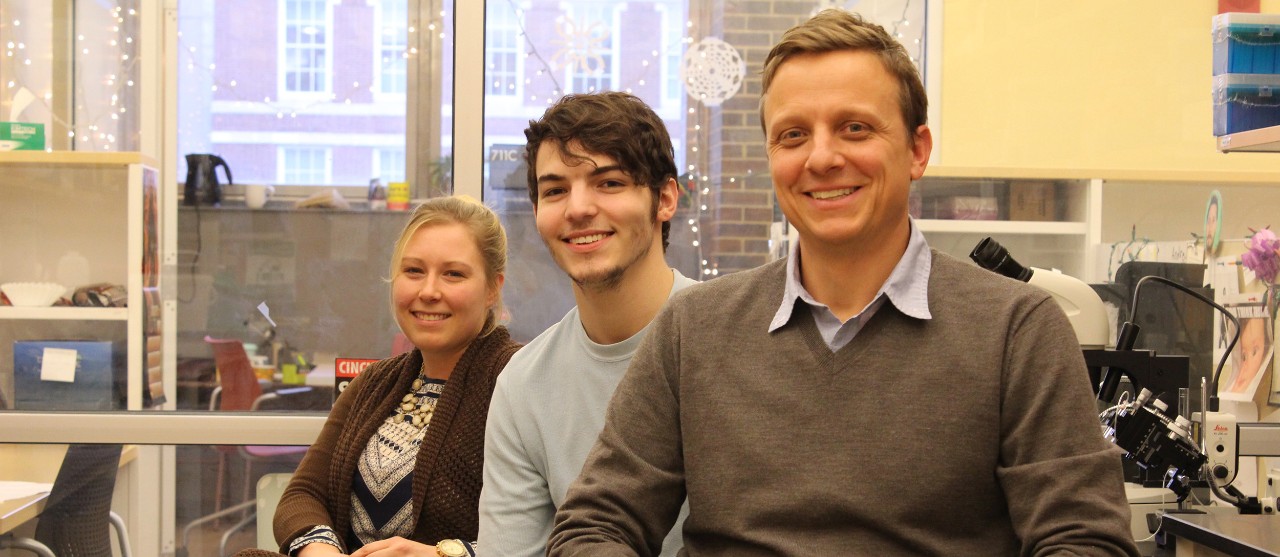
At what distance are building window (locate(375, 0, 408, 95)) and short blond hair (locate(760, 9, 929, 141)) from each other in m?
1.93

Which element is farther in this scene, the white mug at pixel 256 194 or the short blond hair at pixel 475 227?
the white mug at pixel 256 194

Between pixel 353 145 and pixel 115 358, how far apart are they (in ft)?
2.80

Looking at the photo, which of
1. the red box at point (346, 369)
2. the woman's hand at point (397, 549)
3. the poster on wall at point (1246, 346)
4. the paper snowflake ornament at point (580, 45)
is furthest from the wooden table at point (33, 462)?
the poster on wall at point (1246, 346)

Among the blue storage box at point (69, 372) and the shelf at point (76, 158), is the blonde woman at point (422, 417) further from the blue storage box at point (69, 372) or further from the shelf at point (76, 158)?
the shelf at point (76, 158)

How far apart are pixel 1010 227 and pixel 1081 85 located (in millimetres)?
440

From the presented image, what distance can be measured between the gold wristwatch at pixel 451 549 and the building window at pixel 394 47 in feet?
5.08

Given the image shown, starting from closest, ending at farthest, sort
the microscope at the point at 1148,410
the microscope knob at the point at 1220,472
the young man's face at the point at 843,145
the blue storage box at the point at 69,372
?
the young man's face at the point at 843,145 < the microscope at the point at 1148,410 < the microscope knob at the point at 1220,472 < the blue storage box at the point at 69,372

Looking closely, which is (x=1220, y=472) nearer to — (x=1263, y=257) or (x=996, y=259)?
(x=996, y=259)

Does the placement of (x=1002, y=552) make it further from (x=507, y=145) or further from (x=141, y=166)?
(x=141, y=166)

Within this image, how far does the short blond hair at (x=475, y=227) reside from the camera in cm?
217

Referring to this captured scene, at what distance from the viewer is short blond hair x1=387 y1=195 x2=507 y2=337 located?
2.17m

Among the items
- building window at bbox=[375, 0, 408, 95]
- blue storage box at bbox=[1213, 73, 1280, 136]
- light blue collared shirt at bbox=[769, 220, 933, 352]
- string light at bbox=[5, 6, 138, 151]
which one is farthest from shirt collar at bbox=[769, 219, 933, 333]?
string light at bbox=[5, 6, 138, 151]

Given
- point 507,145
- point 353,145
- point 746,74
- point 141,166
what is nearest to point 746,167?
point 746,74

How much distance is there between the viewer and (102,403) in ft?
9.62
